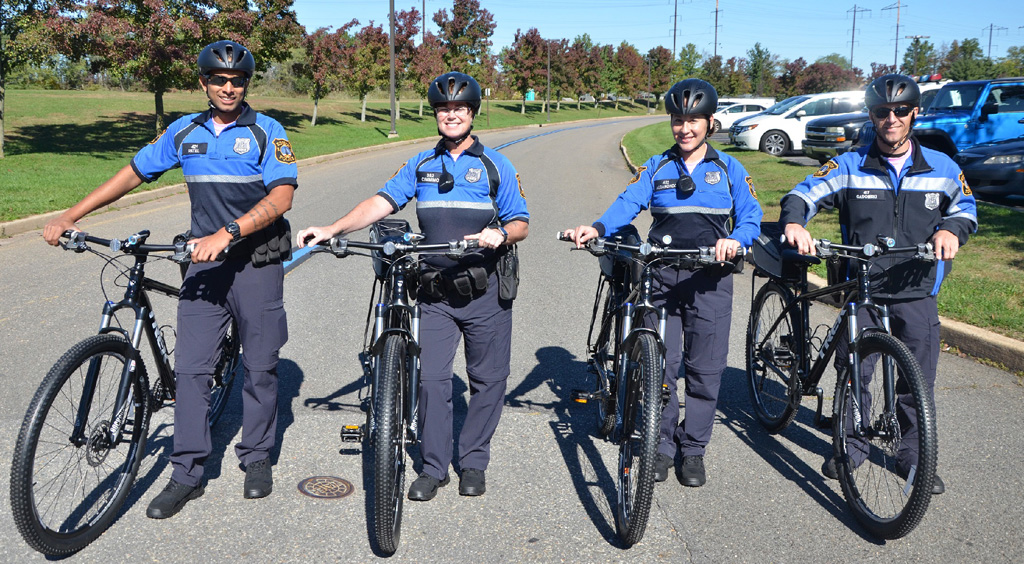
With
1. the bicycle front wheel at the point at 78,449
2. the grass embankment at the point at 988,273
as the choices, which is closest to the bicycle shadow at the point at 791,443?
the grass embankment at the point at 988,273

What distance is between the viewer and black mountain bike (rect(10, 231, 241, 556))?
3.21 m

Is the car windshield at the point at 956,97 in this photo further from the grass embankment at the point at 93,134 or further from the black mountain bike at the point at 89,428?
the black mountain bike at the point at 89,428

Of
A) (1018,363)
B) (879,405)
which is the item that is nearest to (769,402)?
(879,405)

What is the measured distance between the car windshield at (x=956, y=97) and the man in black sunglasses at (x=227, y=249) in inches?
616

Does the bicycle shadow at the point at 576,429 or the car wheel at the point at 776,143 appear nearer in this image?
the bicycle shadow at the point at 576,429

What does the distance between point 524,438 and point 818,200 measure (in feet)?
6.82

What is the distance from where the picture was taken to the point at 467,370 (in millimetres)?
4000

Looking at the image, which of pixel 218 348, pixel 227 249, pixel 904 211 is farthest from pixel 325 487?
pixel 904 211

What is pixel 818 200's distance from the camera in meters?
4.25

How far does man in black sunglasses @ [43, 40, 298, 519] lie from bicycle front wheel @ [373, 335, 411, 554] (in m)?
0.78

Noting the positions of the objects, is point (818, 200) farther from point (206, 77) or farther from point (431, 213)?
point (206, 77)

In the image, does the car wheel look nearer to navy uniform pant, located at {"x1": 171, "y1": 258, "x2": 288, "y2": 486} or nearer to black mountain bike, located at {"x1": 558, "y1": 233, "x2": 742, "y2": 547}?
black mountain bike, located at {"x1": 558, "y1": 233, "x2": 742, "y2": 547}

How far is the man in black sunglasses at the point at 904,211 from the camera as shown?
4008 millimetres

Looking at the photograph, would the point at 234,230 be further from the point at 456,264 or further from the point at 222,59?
the point at 456,264
